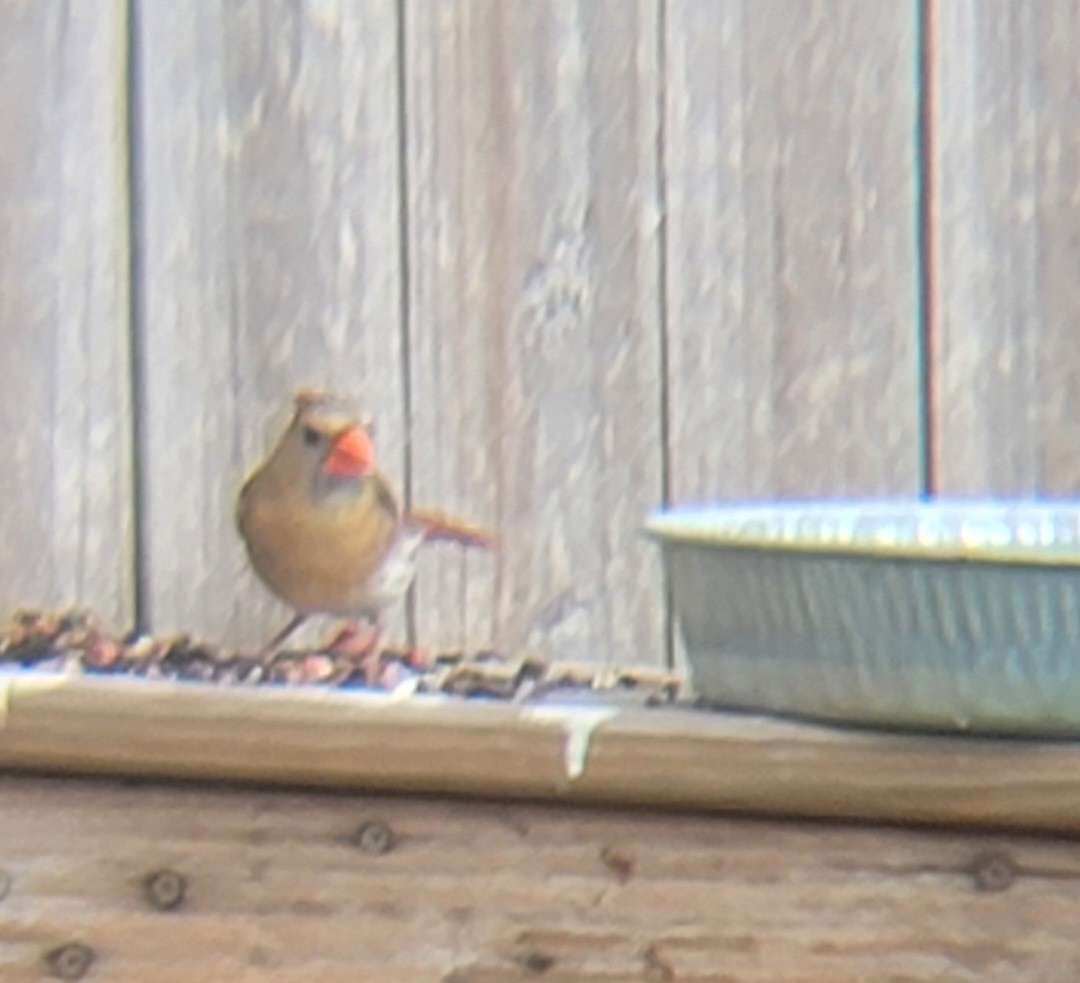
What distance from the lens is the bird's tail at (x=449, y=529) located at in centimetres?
261

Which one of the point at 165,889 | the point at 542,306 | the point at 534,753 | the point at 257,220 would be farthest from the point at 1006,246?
the point at 165,889

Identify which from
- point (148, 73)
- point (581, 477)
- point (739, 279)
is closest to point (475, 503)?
point (581, 477)

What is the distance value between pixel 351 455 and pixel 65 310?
29 cm

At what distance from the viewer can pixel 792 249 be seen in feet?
8.70

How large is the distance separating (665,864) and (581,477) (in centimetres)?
58

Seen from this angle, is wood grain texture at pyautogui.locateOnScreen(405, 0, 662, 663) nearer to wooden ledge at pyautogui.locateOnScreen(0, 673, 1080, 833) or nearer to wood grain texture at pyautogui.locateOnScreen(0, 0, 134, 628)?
wood grain texture at pyautogui.locateOnScreen(0, 0, 134, 628)

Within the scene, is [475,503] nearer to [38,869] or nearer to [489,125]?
[489,125]

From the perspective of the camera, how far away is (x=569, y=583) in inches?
104

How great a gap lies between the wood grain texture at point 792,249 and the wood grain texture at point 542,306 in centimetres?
3

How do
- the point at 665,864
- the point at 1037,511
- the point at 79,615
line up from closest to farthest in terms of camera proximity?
the point at 665,864
the point at 1037,511
the point at 79,615

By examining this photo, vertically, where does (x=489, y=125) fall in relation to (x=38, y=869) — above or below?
above

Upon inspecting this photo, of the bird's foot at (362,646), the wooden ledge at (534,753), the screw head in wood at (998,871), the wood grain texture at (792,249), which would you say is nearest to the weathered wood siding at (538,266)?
the wood grain texture at (792,249)

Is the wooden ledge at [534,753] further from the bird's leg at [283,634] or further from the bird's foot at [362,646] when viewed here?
the bird's leg at [283,634]

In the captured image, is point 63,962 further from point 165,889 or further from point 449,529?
point 449,529
